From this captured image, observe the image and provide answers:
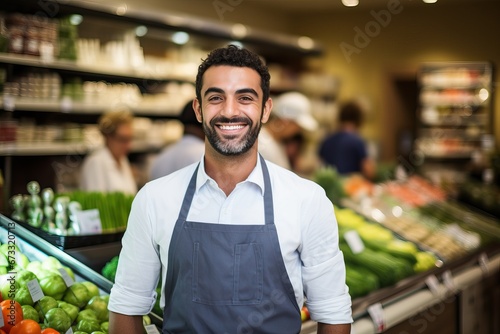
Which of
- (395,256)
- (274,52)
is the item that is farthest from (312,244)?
(274,52)

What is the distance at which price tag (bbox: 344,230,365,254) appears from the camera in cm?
382

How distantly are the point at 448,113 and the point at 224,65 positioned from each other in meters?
9.28

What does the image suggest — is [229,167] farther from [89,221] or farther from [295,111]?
[295,111]

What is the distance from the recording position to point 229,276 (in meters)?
2.09

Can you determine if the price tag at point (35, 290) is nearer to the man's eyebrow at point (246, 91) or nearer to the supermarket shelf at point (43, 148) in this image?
the man's eyebrow at point (246, 91)

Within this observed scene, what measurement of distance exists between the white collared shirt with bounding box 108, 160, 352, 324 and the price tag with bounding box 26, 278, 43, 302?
382 millimetres

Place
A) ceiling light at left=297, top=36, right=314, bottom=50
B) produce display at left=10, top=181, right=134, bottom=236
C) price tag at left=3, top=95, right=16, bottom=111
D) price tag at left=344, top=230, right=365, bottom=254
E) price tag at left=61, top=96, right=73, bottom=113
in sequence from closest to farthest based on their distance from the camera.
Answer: produce display at left=10, top=181, right=134, bottom=236
price tag at left=344, top=230, right=365, bottom=254
price tag at left=3, top=95, right=16, bottom=111
price tag at left=61, top=96, right=73, bottom=113
ceiling light at left=297, top=36, right=314, bottom=50

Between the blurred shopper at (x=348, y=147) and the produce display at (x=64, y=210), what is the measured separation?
3.82 m

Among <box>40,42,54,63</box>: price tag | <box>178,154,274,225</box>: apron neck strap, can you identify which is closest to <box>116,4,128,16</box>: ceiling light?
<box>40,42,54,63</box>: price tag

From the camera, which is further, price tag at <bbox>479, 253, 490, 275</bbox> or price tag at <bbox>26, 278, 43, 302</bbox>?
price tag at <bbox>479, 253, 490, 275</bbox>

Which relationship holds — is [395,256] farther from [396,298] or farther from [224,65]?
[224,65]

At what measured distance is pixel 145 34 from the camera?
23.4 ft

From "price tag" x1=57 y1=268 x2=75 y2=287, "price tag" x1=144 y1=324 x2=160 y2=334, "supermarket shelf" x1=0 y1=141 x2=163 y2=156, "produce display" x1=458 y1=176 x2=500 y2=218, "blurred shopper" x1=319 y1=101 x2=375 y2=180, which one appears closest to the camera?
"price tag" x1=144 y1=324 x2=160 y2=334

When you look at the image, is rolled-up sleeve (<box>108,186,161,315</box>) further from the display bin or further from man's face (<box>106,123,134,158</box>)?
man's face (<box>106,123,134,158</box>)
